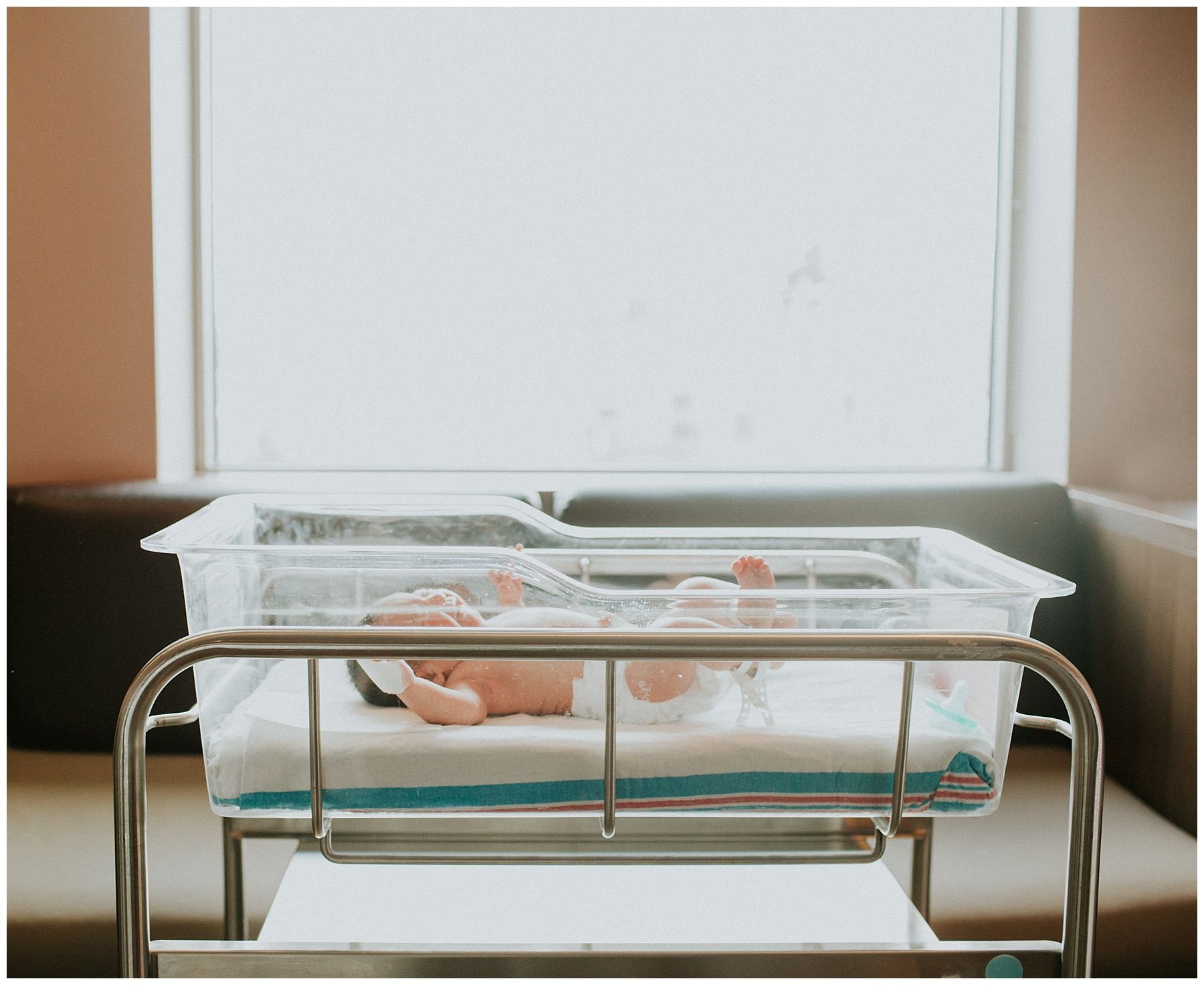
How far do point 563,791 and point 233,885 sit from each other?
1.78ft

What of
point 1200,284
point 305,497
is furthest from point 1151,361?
point 305,497

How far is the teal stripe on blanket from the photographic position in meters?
0.79

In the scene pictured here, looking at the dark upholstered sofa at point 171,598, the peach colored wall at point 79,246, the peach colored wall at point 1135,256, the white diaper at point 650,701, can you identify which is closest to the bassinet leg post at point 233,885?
the dark upholstered sofa at point 171,598

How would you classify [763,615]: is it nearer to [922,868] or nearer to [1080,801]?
[1080,801]

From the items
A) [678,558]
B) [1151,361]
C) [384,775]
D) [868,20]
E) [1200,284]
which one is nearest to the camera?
[384,775]

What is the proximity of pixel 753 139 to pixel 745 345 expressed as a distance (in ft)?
1.29

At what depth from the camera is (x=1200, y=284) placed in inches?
63.8

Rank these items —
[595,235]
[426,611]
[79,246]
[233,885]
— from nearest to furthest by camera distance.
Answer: [426,611], [233,885], [79,246], [595,235]

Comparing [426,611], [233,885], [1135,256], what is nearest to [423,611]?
[426,611]

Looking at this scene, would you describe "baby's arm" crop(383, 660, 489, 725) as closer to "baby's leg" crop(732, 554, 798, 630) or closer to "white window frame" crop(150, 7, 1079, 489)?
"baby's leg" crop(732, 554, 798, 630)

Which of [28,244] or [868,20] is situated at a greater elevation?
[868,20]

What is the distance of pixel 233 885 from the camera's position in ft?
3.66

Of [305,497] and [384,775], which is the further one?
[305,497]

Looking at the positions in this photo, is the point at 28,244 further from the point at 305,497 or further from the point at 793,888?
the point at 793,888
